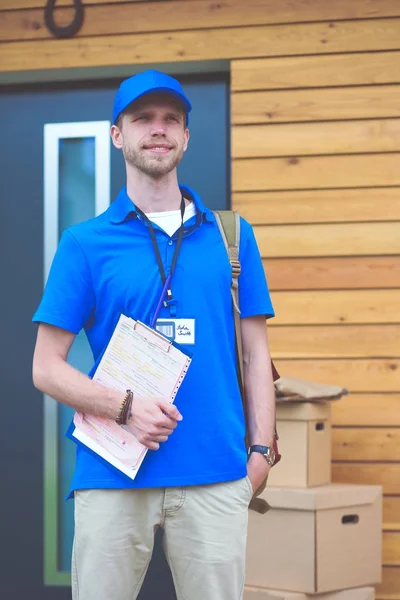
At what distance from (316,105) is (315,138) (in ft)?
0.46

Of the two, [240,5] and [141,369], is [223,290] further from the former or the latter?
[240,5]

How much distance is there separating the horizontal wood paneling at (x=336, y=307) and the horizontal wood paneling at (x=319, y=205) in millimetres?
307

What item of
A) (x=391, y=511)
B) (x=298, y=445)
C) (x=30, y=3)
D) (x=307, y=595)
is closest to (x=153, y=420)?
(x=298, y=445)

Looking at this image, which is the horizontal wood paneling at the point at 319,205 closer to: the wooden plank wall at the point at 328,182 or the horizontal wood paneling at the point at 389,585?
the wooden plank wall at the point at 328,182

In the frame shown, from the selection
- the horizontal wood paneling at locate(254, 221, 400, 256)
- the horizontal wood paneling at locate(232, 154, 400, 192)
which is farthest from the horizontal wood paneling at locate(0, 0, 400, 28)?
the horizontal wood paneling at locate(254, 221, 400, 256)

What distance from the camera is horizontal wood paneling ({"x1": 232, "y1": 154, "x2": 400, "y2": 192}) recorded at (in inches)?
150

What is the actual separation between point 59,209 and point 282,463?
1.57 metres

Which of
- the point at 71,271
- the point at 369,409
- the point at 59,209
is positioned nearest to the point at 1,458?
the point at 59,209

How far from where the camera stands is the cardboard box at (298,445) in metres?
3.37

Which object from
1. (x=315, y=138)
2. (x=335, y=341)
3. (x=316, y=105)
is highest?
(x=316, y=105)

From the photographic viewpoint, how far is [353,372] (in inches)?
148

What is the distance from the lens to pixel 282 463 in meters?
3.41

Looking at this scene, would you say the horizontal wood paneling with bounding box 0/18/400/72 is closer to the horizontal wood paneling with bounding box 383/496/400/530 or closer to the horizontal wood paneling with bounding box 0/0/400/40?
the horizontal wood paneling with bounding box 0/0/400/40

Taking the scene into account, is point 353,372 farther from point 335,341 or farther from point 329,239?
point 329,239
